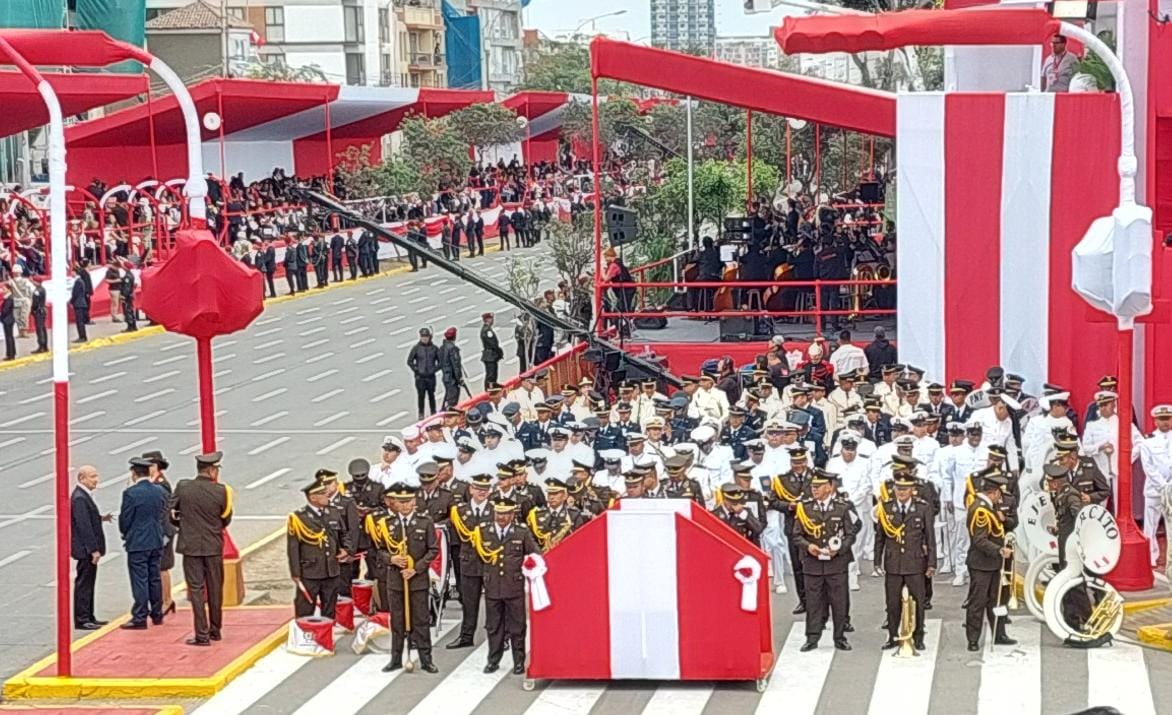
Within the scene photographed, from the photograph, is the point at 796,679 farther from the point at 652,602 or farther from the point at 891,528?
the point at 891,528

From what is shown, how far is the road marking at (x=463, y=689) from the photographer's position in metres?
14.8

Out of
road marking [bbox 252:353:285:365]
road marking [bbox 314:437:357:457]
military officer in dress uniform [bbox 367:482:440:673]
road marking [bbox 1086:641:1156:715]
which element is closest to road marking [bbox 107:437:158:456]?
road marking [bbox 314:437:357:457]

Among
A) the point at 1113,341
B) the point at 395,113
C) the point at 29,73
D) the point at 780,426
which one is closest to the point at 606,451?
the point at 780,426

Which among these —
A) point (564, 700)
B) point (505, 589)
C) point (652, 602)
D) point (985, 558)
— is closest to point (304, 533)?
point (505, 589)

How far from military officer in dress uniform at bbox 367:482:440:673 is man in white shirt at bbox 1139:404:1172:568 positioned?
6993 millimetres

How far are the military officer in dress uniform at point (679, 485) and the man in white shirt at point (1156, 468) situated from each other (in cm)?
440

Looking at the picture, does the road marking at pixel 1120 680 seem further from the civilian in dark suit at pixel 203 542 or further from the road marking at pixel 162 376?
the road marking at pixel 162 376

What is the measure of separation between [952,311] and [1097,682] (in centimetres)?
1035

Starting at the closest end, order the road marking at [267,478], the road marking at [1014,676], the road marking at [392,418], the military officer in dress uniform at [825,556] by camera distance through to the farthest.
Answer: the road marking at [1014,676], the military officer in dress uniform at [825,556], the road marking at [267,478], the road marking at [392,418]

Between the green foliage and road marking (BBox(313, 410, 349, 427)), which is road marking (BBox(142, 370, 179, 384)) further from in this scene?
the green foliage

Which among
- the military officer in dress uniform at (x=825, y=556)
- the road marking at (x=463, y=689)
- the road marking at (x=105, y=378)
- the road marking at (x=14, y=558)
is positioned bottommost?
the road marking at (x=14, y=558)

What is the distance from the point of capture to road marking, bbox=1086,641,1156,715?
46.9 feet

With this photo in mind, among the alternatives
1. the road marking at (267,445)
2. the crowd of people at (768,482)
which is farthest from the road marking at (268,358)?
the crowd of people at (768,482)

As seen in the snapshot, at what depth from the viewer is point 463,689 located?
15.4m
